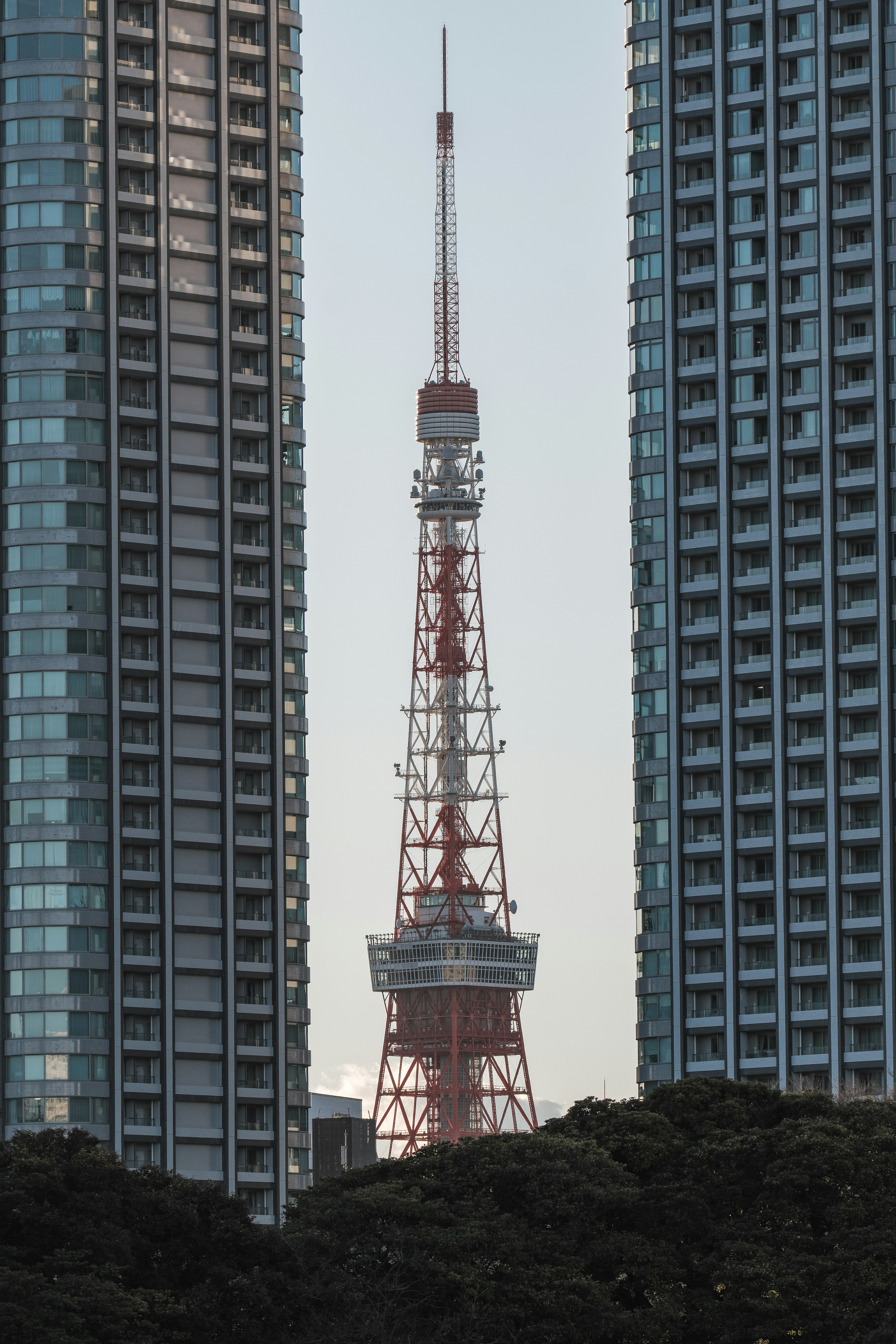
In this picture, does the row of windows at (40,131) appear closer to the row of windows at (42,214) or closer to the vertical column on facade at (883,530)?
the row of windows at (42,214)

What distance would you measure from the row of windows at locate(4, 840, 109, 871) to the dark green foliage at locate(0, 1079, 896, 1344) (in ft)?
176

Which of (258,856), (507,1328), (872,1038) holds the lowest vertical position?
(507,1328)

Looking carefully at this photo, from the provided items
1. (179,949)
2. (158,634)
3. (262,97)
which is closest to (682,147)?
(262,97)

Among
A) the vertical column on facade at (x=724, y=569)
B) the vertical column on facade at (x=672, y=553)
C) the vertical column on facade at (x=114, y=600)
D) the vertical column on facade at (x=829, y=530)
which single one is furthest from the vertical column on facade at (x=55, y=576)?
the vertical column on facade at (x=829, y=530)

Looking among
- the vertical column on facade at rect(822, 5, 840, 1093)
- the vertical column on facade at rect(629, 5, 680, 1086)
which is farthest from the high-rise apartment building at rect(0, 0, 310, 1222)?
the vertical column on facade at rect(822, 5, 840, 1093)

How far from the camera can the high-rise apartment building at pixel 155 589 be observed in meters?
151

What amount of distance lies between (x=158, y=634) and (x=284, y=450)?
45.5 feet

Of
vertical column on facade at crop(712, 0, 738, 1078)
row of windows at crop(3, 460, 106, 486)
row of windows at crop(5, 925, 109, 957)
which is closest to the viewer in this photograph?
row of windows at crop(5, 925, 109, 957)

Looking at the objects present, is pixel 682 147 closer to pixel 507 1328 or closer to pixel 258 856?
pixel 258 856

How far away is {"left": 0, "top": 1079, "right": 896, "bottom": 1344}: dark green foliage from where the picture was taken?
89000 mm

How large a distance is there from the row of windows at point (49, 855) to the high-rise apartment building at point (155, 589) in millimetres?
136

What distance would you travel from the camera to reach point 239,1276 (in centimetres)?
9069

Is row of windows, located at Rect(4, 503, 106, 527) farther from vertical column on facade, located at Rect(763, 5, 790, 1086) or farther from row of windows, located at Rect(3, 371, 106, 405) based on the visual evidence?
vertical column on facade, located at Rect(763, 5, 790, 1086)

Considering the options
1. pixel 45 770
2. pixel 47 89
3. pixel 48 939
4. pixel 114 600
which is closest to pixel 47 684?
pixel 45 770
